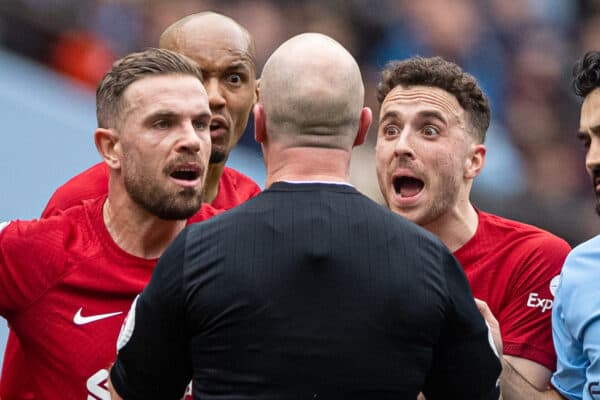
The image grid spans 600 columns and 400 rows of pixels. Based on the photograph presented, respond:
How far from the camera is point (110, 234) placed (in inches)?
177

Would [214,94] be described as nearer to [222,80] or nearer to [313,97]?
[222,80]

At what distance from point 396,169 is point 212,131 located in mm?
1022

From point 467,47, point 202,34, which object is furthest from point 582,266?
point 467,47

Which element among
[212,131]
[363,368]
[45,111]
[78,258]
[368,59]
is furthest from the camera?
[368,59]

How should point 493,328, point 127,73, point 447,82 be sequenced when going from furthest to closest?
point 447,82 → point 127,73 → point 493,328

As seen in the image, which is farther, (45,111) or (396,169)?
(45,111)

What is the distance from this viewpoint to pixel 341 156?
3.61 metres

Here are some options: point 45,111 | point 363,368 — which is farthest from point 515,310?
point 45,111

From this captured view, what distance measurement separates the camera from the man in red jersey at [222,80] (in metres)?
5.58

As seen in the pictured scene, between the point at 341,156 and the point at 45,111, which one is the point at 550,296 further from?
the point at 45,111

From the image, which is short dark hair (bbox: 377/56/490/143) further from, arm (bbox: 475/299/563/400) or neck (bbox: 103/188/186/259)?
neck (bbox: 103/188/186/259)

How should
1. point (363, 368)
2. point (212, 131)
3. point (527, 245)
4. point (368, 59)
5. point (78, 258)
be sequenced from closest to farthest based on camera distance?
point (363, 368) < point (78, 258) < point (527, 245) < point (212, 131) < point (368, 59)

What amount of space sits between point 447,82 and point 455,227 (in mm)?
539

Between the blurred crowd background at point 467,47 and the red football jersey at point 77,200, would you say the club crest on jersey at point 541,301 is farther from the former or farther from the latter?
the blurred crowd background at point 467,47
